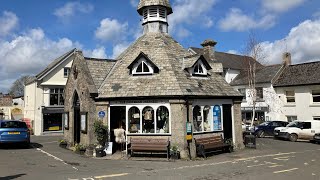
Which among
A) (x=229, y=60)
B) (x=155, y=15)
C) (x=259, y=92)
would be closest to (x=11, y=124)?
(x=155, y=15)

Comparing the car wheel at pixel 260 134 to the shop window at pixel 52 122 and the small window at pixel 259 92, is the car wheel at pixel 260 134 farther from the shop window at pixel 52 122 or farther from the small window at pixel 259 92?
the shop window at pixel 52 122

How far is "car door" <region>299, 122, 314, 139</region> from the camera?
1056 inches

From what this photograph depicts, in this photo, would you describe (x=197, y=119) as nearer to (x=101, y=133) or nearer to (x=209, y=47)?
(x=101, y=133)

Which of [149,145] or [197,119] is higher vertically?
[197,119]

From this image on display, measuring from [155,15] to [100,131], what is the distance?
33.8ft

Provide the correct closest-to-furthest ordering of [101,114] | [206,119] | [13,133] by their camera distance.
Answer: [101,114]
[206,119]
[13,133]

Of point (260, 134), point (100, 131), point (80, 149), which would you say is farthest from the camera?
point (260, 134)

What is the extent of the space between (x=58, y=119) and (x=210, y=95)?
25134 mm

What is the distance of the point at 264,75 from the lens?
39344 mm

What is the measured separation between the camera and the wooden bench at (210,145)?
17.1m

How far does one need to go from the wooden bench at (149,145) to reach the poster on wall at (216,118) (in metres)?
3.51

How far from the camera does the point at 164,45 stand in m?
21.5

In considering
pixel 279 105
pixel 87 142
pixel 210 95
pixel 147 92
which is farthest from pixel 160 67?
pixel 279 105

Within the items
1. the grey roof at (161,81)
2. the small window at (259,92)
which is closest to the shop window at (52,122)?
the grey roof at (161,81)
